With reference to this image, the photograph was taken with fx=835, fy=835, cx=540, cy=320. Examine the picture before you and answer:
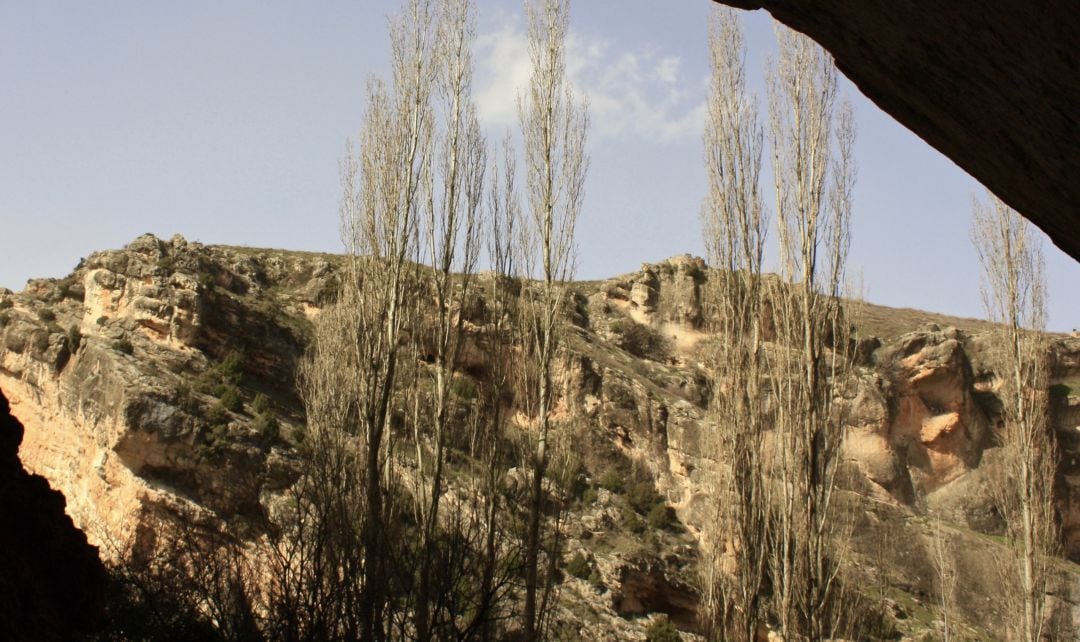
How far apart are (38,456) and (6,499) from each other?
65.6 feet

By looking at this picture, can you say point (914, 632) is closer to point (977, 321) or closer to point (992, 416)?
point (992, 416)

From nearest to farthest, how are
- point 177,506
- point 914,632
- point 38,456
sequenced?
point 177,506 → point 38,456 → point 914,632

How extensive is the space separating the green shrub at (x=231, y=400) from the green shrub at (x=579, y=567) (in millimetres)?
10379

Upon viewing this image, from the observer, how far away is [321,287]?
33.3 meters

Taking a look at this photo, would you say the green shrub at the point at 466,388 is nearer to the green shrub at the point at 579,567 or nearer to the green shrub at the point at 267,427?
the green shrub at the point at 267,427

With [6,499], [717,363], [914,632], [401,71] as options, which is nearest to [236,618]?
[6,499]

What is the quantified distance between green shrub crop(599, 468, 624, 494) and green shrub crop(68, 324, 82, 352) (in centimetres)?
1685

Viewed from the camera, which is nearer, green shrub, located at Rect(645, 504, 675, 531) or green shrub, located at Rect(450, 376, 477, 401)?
green shrub, located at Rect(450, 376, 477, 401)

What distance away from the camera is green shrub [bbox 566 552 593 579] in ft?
76.9

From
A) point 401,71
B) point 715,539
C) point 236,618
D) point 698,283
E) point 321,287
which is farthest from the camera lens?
point 698,283

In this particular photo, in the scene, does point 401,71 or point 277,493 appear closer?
point 401,71

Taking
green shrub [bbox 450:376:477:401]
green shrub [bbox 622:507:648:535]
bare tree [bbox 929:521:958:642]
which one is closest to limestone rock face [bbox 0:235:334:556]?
green shrub [bbox 450:376:477:401]

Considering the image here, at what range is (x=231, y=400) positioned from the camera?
23.6m

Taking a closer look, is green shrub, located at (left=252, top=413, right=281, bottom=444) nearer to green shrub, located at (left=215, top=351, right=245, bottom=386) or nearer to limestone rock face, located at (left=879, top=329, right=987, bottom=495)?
green shrub, located at (left=215, top=351, right=245, bottom=386)
